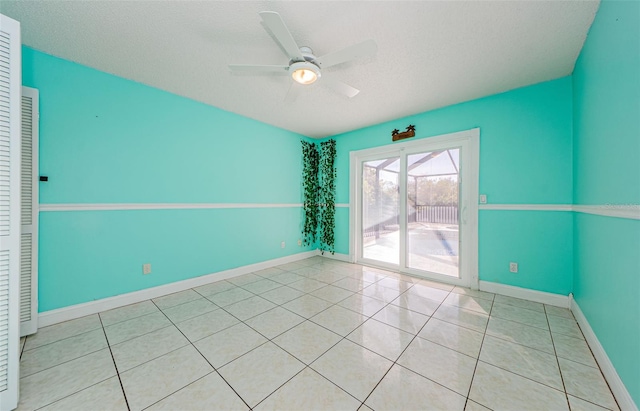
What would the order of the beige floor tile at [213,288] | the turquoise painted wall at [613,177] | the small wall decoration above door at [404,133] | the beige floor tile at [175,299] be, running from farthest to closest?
the small wall decoration above door at [404,133] < the beige floor tile at [213,288] < the beige floor tile at [175,299] < the turquoise painted wall at [613,177]

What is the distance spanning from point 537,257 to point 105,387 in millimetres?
4157

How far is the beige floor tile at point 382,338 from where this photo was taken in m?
1.76

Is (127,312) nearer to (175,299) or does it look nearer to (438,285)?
(175,299)

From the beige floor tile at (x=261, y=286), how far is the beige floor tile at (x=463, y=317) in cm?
202

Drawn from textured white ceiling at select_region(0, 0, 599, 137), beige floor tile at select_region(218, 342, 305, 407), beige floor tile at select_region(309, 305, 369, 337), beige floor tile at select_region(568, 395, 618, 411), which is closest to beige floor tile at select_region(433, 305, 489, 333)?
beige floor tile at select_region(568, 395, 618, 411)

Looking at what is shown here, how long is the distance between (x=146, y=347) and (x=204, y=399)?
869 mm

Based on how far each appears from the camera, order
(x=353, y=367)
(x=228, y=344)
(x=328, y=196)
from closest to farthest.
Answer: (x=353, y=367), (x=228, y=344), (x=328, y=196)

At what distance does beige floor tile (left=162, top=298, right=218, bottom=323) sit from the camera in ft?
7.45

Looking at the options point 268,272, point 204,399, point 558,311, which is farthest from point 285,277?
point 558,311

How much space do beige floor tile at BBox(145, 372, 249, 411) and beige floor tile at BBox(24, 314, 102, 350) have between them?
1429mm

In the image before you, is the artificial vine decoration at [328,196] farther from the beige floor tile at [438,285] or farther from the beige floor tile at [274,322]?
the beige floor tile at [274,322]

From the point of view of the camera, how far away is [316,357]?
1.68 metres

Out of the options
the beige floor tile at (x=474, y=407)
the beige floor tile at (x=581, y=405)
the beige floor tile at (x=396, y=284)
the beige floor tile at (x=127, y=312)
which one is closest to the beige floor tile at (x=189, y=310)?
the beige floor tile at (x=127, y=312)

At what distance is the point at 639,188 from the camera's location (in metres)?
1.15
